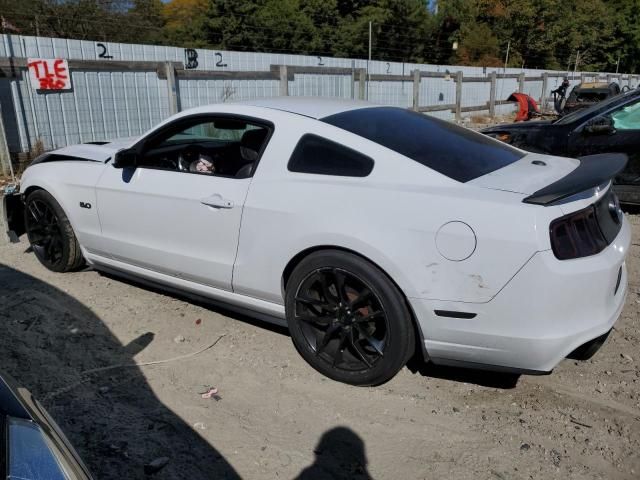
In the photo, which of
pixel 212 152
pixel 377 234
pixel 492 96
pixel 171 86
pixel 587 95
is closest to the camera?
pixel 377 234

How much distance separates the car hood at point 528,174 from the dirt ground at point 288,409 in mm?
1154

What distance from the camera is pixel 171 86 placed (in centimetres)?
1024

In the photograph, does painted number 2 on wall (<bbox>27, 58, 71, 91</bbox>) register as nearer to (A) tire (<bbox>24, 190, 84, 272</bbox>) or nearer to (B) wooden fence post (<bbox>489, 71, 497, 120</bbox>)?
(A) tire (<bbox>24, 190, 84, 272</bbox>)

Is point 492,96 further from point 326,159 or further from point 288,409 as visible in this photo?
point 288,409

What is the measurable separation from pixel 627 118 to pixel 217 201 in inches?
202

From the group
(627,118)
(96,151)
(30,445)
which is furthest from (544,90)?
(30,445)

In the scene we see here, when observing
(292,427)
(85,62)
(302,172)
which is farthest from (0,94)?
(292,427)

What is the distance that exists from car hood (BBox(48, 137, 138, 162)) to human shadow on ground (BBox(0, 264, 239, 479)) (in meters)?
1.10

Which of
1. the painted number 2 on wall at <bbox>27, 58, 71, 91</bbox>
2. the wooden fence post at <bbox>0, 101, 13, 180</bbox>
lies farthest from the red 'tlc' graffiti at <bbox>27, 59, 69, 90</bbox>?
the wooden fence post at <bbox>0, 101, 13, 180</bbox>

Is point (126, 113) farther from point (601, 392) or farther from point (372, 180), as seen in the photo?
point (601, 392)

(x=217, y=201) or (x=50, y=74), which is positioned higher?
(x=50, y=74)

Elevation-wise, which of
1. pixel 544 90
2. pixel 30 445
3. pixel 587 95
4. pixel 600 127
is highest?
pixel 600 127

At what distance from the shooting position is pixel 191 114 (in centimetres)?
375

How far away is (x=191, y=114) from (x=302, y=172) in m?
1.06
